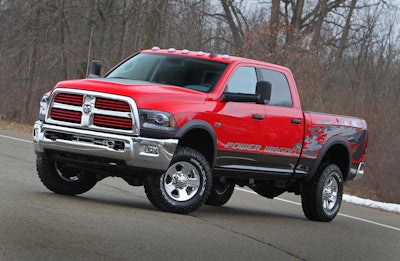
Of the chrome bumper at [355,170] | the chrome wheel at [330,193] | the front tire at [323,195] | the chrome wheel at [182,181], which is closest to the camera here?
the chrome wheel at [182,181]

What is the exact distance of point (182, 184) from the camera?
10.5m

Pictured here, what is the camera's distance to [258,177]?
1180cm

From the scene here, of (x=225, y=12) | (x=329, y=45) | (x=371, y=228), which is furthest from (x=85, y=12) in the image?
(x=371, y=228)

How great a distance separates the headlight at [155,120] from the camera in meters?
9.98

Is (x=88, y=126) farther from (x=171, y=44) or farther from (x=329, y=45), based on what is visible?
(x=329, y=45)

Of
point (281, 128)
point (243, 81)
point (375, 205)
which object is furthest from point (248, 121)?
point (375, 205)

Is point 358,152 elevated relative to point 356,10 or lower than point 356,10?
lower

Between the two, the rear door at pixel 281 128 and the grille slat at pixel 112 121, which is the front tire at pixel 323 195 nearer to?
the rear door at pixel 281 128

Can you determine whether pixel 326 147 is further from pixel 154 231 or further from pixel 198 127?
pixel 154 231

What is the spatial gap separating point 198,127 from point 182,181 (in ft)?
2.17

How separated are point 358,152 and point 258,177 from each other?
236 centimetres

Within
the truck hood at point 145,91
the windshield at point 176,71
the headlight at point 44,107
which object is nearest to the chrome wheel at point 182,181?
the truck hood at point 145,91

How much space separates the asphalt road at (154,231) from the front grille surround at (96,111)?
3.03 ft

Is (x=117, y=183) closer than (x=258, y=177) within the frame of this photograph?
No
